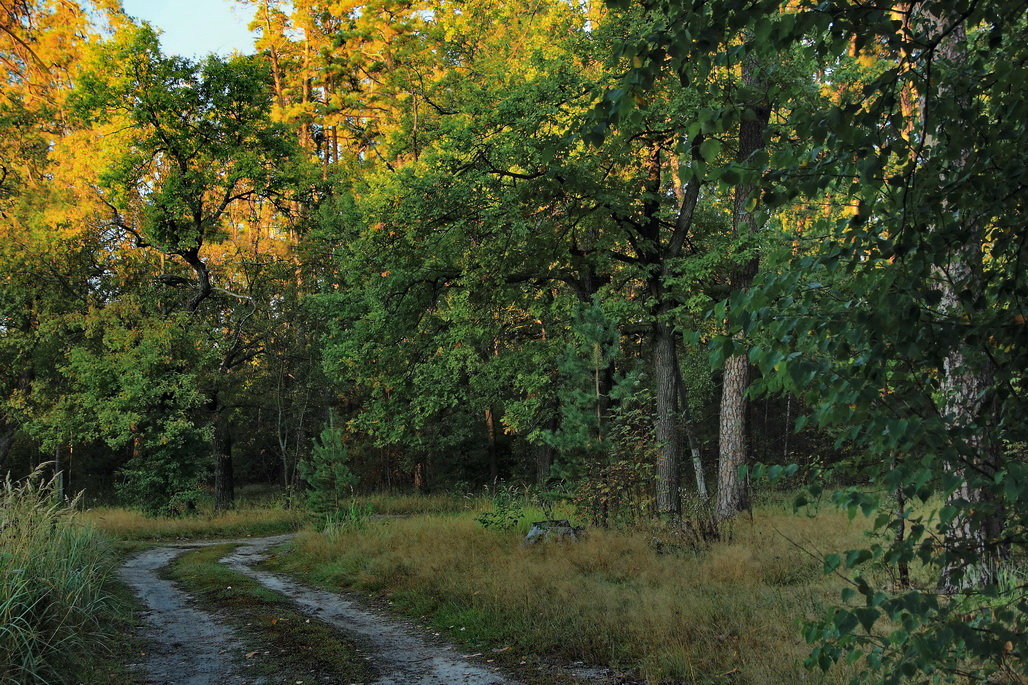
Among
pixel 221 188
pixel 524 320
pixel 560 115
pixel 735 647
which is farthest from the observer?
pixel 221 188

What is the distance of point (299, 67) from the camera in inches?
1190

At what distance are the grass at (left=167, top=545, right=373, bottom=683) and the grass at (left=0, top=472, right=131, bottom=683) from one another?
1.25 meters

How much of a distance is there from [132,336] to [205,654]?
A: 17.6 m

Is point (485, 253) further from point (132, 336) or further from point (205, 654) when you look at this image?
point (132, 336)

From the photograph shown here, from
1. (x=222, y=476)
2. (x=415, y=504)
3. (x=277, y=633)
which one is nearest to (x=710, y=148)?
(x=277, y=633)

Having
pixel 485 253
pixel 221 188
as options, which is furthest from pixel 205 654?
pixel 221 188

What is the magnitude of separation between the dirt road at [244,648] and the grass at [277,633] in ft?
0.56

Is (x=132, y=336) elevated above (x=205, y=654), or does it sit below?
above

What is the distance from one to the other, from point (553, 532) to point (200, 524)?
1390 centimetres

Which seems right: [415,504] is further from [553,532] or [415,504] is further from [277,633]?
[277,633]

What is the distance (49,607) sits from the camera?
6.38 m

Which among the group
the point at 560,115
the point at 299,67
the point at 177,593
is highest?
the point at 299,67

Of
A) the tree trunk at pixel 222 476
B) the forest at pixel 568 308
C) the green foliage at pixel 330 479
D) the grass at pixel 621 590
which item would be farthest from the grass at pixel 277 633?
the tree trunk at pixel 222 476

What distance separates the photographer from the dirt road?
21.1 feet
